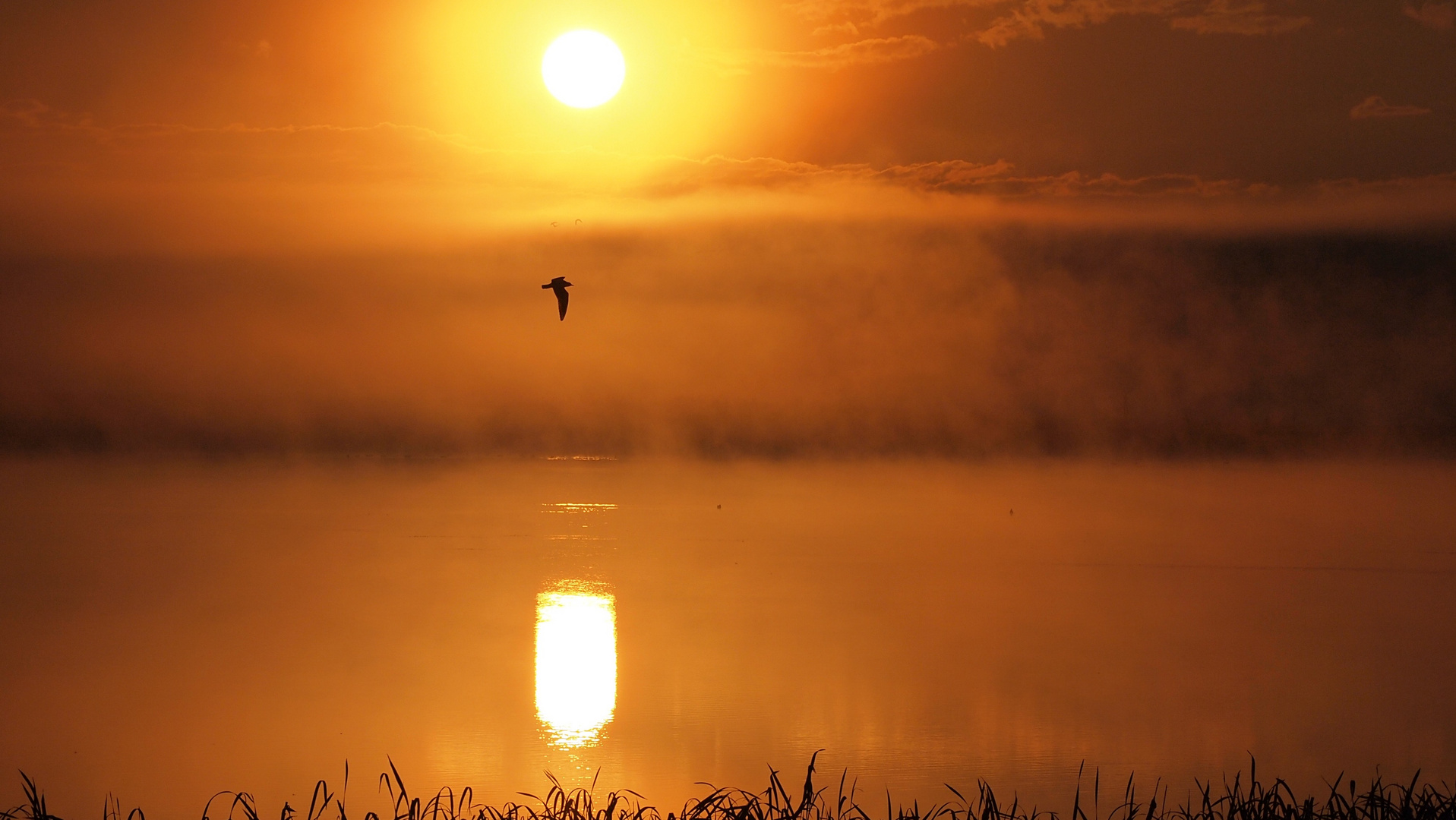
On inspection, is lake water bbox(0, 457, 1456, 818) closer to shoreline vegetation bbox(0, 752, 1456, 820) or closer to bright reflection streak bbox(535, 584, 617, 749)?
bright reflection streak bbox(535, 584, 617, 749)

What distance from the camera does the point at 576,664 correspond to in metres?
20.5

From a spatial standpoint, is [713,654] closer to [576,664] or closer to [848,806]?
[576,664]

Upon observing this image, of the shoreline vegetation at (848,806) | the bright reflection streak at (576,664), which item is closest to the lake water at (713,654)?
the bright reflection streak at (576,664)

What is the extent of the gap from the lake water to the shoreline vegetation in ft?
1.61

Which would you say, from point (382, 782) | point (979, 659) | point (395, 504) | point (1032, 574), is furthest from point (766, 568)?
point (395, 504)

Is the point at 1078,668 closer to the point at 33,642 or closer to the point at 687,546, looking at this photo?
the point at 33,642

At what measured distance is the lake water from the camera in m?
13.7

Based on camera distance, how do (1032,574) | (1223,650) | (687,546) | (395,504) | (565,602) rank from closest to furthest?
(1223,650) → (565,602) → (1032,574) → (687,546) → (395,504)

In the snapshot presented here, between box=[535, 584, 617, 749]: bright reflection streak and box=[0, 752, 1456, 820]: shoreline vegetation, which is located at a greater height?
box=[535, 584, 617, 749]: bright reflection streak

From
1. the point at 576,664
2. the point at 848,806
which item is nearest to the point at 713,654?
the point at 576,664

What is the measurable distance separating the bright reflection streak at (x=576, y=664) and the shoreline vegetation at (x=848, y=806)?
3651 millimetres

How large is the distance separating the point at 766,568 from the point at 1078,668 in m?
16.7

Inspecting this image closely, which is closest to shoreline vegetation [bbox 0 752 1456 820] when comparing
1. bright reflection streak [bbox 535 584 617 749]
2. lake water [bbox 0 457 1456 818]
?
lake water [bbox 0 457 1456 818]

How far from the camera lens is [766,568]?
36.1 meters
